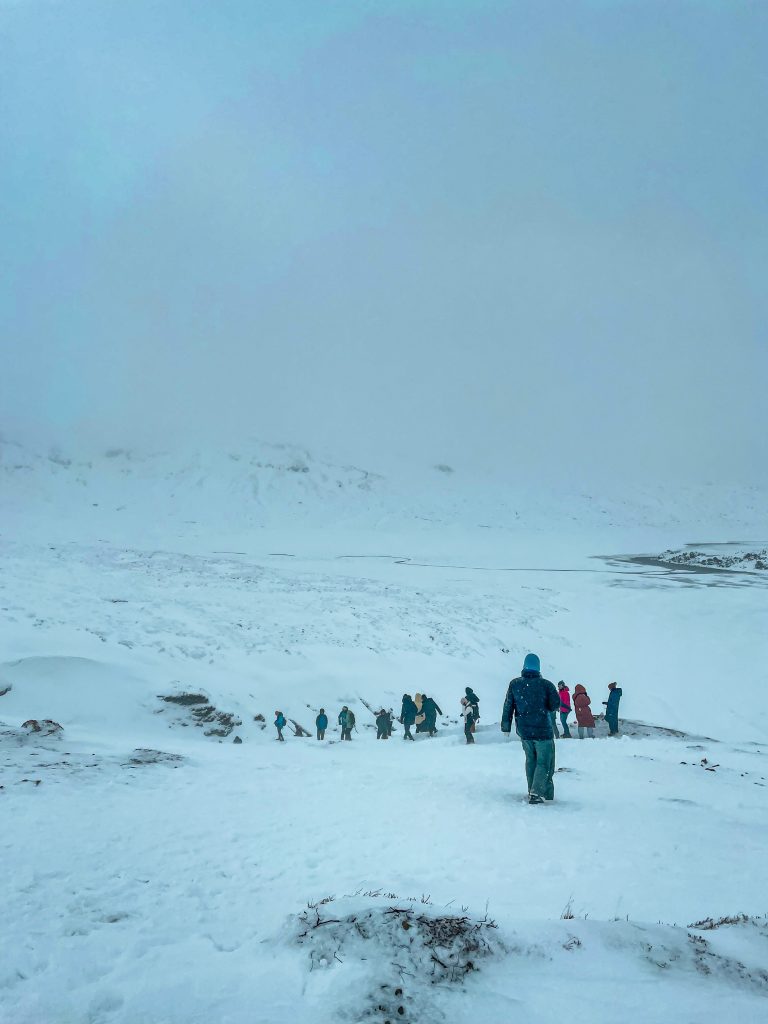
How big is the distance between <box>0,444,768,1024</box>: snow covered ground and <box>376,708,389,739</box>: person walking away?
42.4 inches

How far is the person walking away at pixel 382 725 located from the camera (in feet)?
54.6

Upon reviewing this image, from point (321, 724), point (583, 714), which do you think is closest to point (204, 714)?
point (321, 724)

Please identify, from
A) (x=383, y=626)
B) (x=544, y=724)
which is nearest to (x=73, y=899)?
(x=544, y=724)

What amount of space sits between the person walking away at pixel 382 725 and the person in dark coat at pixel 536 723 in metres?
8.87

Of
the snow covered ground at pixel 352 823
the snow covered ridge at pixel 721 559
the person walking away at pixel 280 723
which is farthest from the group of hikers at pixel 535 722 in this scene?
the snow covered ridge at pixel 721 559

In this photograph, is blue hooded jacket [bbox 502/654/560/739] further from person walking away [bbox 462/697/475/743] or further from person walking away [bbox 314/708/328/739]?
person walking away [bbox 314/708/328/739]

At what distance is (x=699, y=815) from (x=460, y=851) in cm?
362

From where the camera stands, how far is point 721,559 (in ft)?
211

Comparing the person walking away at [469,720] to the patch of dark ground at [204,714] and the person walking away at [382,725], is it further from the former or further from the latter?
the patch of dark ground at [204,714]

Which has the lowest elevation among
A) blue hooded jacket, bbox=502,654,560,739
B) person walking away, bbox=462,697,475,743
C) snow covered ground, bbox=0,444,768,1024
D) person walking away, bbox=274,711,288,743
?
person walking away, bbox=274,711,288,743

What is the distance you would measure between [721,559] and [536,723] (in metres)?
64.8

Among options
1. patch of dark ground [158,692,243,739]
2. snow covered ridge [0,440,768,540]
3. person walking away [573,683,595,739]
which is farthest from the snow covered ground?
snow covered ridge [0,440,768,540]

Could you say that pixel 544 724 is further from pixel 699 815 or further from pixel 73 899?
pixel 73 899

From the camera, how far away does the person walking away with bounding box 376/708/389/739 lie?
655 inches
